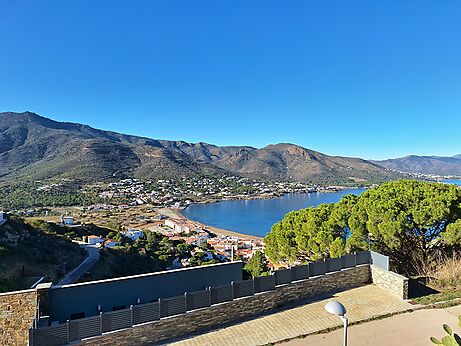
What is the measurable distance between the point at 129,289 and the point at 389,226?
8.22m

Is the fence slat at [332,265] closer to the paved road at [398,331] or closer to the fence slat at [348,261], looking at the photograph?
the fence slat at [348,261]

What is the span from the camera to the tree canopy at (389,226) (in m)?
10.6

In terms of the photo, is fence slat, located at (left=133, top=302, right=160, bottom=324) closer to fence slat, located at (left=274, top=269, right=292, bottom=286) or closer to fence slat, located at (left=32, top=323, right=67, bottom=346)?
fence slat, located at (left=32, top=323, right=67, bottom=346)

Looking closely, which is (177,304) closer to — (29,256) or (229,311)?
(229,311)

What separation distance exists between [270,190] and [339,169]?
79.5 m

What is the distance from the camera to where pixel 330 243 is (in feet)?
39.0

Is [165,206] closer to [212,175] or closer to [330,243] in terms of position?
[212,175]

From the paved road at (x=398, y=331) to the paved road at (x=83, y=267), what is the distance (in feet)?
39.0

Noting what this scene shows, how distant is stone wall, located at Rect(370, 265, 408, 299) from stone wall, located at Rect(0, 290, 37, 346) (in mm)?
9204

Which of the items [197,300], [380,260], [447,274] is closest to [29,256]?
[197,300]

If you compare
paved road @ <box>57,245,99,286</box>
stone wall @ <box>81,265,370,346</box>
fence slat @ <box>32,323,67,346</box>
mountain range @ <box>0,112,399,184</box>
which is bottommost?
paved road @ <box>57,245,99,286</box>

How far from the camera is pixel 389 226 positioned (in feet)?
34.4

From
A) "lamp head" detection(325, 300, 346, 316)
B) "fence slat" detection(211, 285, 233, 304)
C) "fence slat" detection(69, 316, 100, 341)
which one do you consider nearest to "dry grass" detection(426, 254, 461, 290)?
"fence slat" detection(211, 285, 233, 304)

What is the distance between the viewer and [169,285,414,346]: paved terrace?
22.9ft
